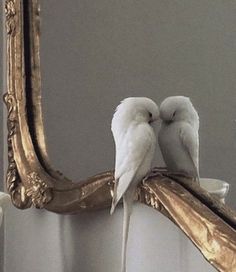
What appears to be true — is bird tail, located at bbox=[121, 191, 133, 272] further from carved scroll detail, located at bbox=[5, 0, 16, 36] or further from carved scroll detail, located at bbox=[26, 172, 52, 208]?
carved scroll detail, located at bbox=[5, 0, 16, 36]

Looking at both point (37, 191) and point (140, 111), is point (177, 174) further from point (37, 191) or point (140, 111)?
point (37, 191)

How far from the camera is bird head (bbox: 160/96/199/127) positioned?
2.36ft

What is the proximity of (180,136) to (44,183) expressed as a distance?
283mm

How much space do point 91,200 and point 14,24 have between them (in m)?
0.33

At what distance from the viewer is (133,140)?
0.75m

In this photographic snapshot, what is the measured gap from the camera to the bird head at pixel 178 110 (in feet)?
2.36

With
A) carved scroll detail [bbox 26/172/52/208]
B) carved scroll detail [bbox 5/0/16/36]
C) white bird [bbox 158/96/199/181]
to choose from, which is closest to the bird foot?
white bird [bbox 158/96/199/181]

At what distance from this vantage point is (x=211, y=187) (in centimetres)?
72

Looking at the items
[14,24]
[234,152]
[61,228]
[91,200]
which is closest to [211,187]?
[234,152]

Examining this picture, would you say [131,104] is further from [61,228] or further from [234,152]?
[61,228]

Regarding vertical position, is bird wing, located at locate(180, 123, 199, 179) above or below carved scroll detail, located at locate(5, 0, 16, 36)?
below

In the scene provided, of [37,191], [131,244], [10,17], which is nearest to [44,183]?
[37,191]

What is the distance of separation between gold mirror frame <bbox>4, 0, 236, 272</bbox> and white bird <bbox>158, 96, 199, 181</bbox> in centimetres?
2

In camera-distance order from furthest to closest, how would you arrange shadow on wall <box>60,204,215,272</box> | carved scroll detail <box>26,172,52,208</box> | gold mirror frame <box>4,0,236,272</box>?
1. carved scroll detail <box>26,172,52,208</box>
2. shadow on wall <box>60,204,215,272</box>
3. gold mirror frame <box>4,0,236,272</box>
